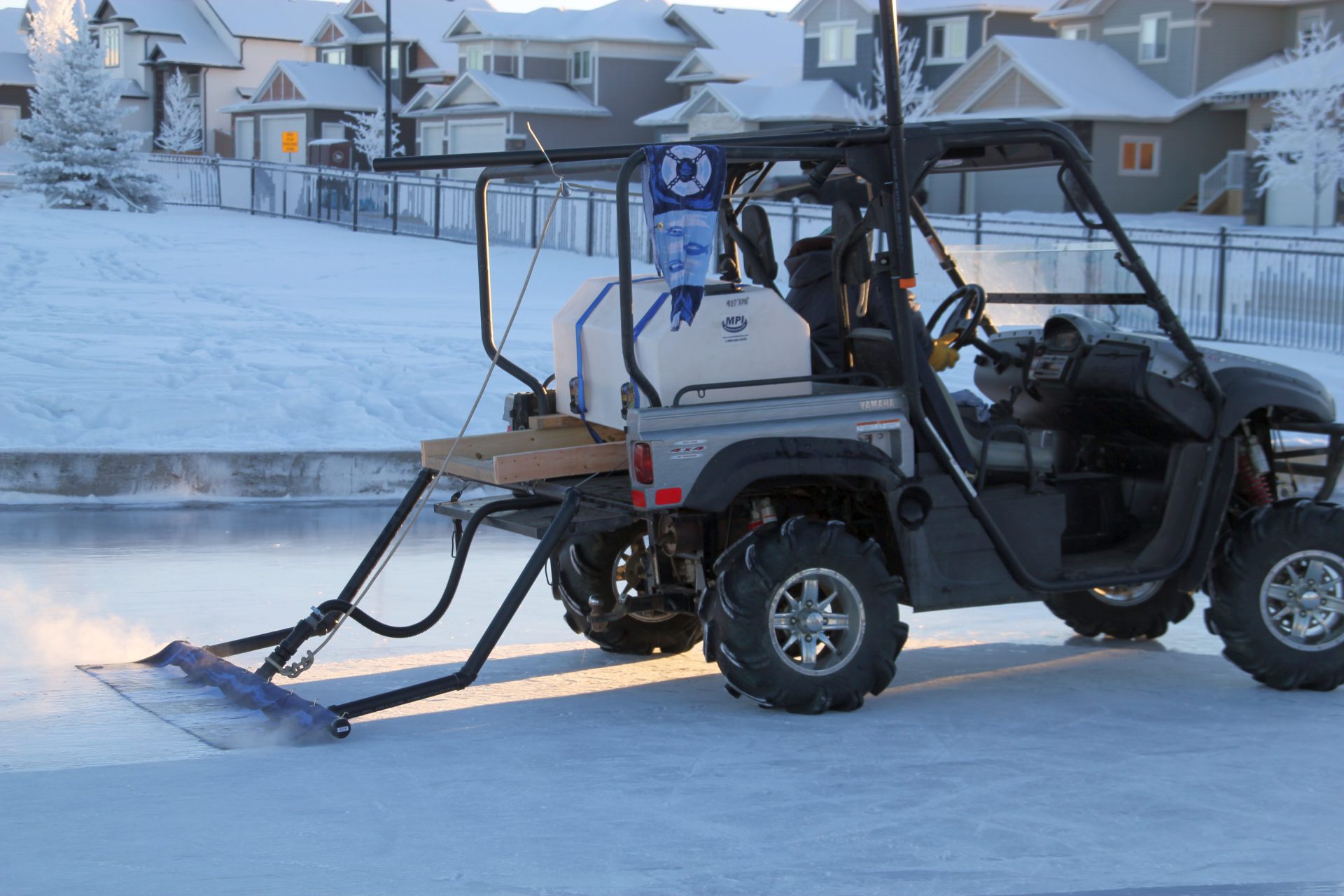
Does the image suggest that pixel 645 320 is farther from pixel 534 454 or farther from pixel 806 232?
pixel 806 232

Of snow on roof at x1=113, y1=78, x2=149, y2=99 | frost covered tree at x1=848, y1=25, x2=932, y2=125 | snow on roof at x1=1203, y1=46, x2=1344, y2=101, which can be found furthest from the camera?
snow on roof at x1=113, y1=78, x2=149, y2=99

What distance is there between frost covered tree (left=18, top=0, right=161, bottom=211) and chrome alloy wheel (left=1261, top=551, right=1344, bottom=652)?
110ft

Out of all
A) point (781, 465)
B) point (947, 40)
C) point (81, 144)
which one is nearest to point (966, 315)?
point (781, 465)

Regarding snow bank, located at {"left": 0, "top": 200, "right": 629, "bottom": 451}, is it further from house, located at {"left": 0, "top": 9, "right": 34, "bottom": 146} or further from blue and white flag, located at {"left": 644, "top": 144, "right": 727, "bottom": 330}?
house, located at {"left": 0, "top": 9, "right": 34, "bottom": 146}

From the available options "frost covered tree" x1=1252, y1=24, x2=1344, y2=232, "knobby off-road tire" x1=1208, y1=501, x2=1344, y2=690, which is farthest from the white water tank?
"frost covered tree" x1=1252, y1=24, x2=1344, y2=232

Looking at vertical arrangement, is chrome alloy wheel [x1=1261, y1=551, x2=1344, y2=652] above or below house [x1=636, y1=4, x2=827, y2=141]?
below

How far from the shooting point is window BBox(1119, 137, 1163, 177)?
45844mm

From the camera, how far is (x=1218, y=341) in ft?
71.5

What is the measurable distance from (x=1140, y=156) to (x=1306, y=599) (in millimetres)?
41840

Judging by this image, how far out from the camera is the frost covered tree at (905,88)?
169 ft

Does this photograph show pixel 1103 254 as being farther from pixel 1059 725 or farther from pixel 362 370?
pixel 362 370

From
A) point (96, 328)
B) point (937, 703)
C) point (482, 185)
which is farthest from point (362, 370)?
point (937, 703)

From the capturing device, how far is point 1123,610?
761 centimetres

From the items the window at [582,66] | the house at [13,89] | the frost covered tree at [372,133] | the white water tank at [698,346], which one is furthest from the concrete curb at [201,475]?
the house at [13,89]
